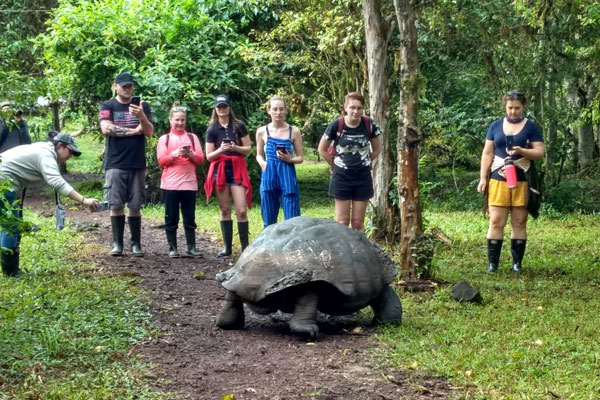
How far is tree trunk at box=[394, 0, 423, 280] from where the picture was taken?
309 inches

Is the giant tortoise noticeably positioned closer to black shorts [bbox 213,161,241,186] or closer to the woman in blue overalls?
the woman in blue overalls

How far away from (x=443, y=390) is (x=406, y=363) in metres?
0.56

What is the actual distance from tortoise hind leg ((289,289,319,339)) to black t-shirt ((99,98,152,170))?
427 centimetres

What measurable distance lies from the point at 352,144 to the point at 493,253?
2.20 m

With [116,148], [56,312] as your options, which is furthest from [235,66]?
[56,312]

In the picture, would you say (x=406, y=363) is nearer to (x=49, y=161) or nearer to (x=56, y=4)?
(x=49, y=161)

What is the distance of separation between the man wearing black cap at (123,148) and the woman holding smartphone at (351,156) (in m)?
2.63

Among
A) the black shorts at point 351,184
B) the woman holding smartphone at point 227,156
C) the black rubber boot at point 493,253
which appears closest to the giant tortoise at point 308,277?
the black shorts at point 351,184

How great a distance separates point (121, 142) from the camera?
31.2ft

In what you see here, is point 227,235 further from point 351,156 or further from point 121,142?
point 351,156

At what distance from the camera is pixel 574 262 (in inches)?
377

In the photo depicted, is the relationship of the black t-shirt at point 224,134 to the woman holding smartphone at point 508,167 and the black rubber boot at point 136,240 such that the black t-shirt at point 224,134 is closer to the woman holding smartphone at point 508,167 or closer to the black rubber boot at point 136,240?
the black rubber boot at point 136,240

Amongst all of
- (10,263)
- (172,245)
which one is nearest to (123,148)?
(172,245)

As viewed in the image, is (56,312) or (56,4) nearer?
(56,312)
